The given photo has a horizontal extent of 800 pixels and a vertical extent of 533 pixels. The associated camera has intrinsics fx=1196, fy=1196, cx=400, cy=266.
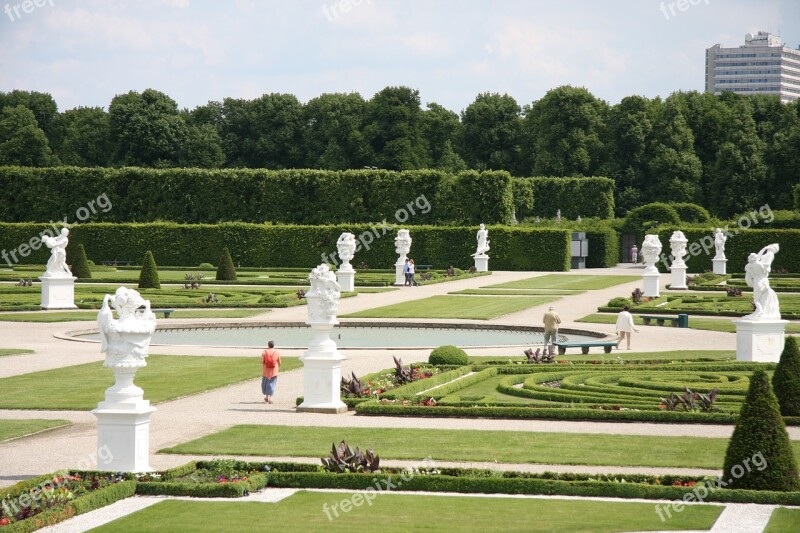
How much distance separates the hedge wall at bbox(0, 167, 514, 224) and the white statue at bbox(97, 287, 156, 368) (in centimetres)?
5017

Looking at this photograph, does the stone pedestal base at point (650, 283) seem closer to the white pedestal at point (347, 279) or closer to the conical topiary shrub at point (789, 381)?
the white pedestal at point (347, 279)

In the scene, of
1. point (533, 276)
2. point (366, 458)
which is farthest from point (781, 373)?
point (533, 276)

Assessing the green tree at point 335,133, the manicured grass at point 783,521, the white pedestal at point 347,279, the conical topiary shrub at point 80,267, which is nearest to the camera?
the manicured grass at point 783,521

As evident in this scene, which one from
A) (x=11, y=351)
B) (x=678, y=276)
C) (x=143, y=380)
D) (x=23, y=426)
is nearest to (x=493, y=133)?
(x=678, y=276)

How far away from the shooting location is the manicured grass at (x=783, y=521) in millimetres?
11117

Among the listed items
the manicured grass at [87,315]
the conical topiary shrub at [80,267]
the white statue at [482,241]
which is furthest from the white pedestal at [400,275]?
the conical topiary shrub at [80,267]

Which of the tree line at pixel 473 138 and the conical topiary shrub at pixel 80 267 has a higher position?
the tree line at pixel 473 138

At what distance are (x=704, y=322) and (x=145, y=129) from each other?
5463 centimetres

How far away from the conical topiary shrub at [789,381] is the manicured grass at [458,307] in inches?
658

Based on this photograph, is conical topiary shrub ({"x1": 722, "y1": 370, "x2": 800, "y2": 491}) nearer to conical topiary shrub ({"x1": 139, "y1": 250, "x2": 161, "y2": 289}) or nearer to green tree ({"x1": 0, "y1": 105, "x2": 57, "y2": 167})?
conical topiary shrub ({"x1": 139, "y1": 250, "x2": 161, "y2": 289})

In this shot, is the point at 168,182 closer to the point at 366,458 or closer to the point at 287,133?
the point at 287,133

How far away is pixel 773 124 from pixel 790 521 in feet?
247

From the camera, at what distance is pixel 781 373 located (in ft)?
57.6

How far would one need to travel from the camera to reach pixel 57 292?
121 ft
